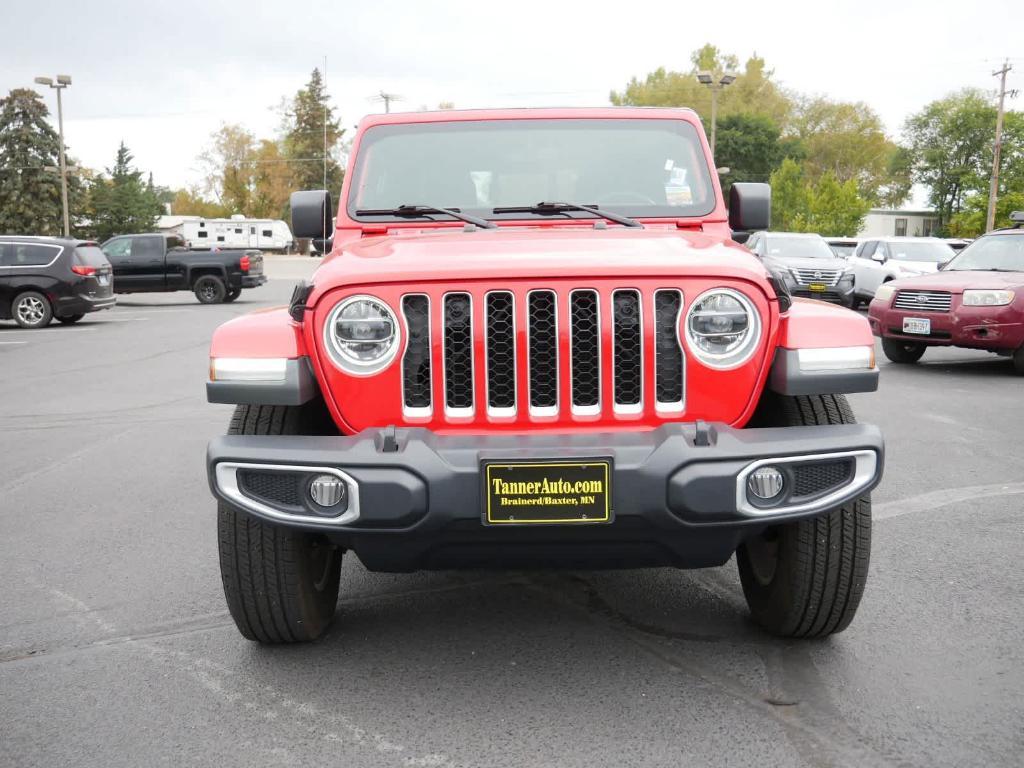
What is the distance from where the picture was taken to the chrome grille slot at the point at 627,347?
3.10 metres

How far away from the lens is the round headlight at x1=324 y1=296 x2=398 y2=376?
312 centimetres

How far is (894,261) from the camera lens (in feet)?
67.2

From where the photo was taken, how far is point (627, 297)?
122 inches

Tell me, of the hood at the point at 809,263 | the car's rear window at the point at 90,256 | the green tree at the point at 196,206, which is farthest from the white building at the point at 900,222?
the car's rear window at the point at 90,256

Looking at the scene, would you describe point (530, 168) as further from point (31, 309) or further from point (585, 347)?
point (31, 309)

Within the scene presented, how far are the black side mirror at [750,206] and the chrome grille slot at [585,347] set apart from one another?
1757 mm

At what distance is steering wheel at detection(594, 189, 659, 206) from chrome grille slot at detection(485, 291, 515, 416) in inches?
63.4

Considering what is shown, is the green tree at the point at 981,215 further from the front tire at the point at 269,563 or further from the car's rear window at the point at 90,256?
the front tire at the point at 269,563

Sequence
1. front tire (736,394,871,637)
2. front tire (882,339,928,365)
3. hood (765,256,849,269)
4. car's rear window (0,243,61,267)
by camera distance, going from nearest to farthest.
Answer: front tire (736,394,871,637) < front tire (882,339,928,365) < car's rear window (0,243,61,267) < hood (765,256,849,269)

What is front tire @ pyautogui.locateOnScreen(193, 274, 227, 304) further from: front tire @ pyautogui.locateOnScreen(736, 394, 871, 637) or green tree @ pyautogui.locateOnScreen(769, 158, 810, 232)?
green tree @ pyautogui.locateOnScreen(769, 158, 810, 232)

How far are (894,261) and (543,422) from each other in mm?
19064

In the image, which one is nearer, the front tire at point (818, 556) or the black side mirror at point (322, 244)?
the front tire at point (818, 556)

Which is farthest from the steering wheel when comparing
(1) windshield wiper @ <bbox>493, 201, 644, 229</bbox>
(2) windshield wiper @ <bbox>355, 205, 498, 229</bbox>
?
(2) windshield wiper @ <bbox>355, 205, 498, 229</bbox>

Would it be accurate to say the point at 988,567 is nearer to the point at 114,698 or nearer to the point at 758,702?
the point at 758,702
